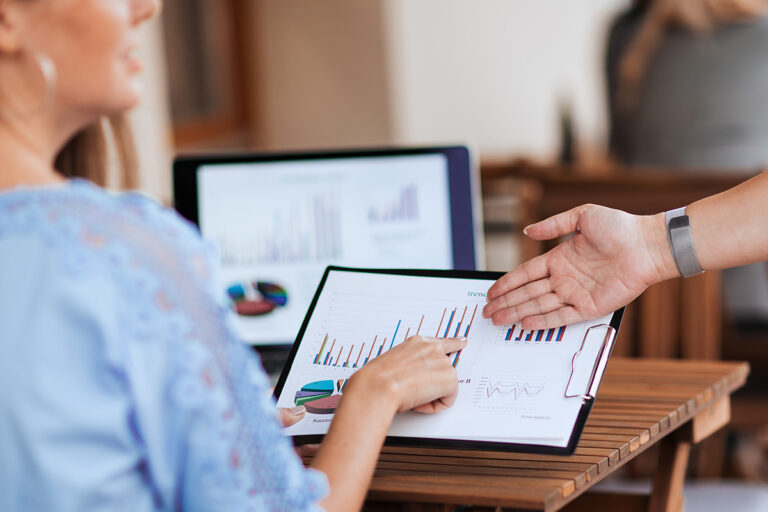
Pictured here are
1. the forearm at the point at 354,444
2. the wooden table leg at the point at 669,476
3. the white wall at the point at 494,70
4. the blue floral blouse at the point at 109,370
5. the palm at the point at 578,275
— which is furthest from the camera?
the white wall at the point at 494,70

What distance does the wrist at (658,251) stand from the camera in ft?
4.32

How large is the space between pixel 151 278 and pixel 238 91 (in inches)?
168

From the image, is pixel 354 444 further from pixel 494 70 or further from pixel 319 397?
pixel 494 70

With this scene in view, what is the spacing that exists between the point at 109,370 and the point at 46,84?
261 millimetres

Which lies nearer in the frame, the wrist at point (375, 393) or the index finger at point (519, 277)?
the wrist at point (375, 393)

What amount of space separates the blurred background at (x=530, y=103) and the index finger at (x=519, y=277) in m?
0.77

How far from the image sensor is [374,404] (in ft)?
3.34

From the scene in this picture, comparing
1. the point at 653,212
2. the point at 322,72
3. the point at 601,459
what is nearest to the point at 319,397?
the point at 601,459

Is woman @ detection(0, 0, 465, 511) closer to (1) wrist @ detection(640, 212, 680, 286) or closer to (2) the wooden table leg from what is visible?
(1) wrist @ detection(640, 212, 680, 286)

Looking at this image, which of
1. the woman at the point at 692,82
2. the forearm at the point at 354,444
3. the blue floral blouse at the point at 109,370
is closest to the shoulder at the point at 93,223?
the blue floral blouse at the point at 109,370

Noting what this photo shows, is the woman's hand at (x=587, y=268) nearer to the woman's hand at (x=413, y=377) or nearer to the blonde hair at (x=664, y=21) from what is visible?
the woman's hand at (x=413, y=377)

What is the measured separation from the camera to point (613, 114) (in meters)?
3.12

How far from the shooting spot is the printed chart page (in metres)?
1.12

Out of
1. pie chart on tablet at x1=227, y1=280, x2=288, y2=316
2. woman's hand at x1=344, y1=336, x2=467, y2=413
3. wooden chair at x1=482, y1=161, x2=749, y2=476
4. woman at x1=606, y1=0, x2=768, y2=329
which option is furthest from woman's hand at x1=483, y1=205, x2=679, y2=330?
woman at x1=606, y1=0, x2=768, y2=329
